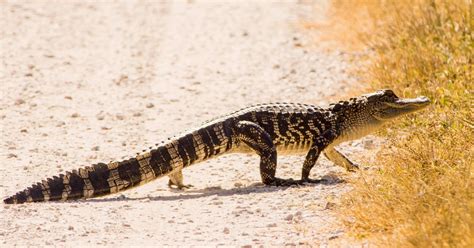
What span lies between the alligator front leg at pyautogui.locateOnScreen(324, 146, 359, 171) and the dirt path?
154 mm

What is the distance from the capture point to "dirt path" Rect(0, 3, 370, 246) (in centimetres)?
885

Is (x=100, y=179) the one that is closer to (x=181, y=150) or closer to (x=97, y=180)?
(x=97, y=180)

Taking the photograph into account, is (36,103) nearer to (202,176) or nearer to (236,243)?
A: (202,176)

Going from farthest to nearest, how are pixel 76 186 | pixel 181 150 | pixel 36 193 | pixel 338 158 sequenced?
pixel 338 158
pixel 181 150
pixel 76 186
pixel 36 193

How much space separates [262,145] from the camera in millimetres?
10555

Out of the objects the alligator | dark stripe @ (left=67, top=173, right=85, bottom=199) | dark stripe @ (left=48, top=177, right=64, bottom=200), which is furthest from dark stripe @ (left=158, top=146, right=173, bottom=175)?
dark stripe @ (left=48, top=177, right=64, bottom=200)

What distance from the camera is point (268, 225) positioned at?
28.8ft

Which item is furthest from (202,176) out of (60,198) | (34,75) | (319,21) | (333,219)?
(319,21)

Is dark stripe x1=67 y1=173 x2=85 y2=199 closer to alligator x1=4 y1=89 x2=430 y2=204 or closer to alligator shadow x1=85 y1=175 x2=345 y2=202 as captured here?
alligator x1=4 y1=89 x2=430 y2=204

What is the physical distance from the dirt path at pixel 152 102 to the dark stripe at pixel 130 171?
6.9 inches

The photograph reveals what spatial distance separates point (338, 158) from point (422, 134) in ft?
3.64

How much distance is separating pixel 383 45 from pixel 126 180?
5987 millimetres

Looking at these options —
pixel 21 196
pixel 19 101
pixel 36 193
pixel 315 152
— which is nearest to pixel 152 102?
pixel 19 101

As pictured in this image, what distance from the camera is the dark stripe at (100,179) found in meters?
9.98
